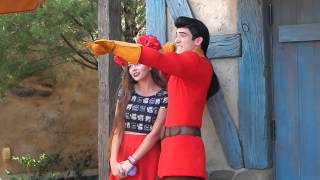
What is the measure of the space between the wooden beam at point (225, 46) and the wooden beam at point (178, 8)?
314 millimetres

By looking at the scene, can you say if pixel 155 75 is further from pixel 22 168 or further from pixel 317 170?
pixel 22 168

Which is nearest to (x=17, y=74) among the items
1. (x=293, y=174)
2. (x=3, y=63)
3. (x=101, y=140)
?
(x=3, y=63)

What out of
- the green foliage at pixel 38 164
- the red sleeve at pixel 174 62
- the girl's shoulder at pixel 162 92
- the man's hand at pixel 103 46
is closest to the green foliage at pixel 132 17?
the green foliage at pixel 38 164

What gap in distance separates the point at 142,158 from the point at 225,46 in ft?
3.96

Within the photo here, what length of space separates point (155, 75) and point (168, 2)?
3.18 ft

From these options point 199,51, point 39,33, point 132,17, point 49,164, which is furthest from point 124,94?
point 49,164

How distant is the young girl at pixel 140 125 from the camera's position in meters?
4.06

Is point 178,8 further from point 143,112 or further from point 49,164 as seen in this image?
point 49,164

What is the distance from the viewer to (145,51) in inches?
140

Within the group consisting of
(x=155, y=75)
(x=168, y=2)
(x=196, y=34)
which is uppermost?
(x=168, y=2)

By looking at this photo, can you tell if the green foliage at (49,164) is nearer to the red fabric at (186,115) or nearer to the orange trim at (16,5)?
the orange trim at (16,5)

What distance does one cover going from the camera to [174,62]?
11.9 feet

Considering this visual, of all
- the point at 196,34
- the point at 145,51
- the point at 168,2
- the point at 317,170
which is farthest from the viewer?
the point at 168,2

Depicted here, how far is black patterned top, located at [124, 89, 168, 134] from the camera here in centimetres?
410
